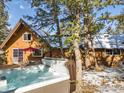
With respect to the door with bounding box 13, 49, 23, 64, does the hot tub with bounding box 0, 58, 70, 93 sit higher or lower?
lower

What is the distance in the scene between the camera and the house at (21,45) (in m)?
32.8

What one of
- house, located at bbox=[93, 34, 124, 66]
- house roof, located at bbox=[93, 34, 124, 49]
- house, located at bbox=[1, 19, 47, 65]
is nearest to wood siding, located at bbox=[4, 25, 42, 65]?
house, located at bbox=[1, 19, 47, 65]

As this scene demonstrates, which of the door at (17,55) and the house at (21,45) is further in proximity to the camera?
the door at (17,55)

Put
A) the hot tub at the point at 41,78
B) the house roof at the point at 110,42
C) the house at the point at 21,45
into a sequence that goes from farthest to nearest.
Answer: the house at the point at 21,45 → the house roof at the point at 110,42 → the hot tub at the point at 41,78

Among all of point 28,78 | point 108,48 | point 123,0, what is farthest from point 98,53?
point 28,78

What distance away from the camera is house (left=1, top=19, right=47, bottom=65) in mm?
32781

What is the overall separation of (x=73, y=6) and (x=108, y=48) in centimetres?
1700

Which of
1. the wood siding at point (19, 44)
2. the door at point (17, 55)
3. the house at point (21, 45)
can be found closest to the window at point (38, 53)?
the house at point (21, 45)

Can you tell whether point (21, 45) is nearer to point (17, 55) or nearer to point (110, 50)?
point (17, 55)

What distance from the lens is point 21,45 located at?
33.8 meters

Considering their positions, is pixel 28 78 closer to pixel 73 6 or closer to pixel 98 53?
pixel 73 6

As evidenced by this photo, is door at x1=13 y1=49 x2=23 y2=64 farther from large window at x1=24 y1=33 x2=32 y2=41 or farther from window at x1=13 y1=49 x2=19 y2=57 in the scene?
large window at x1=24 y1=33 x2=32 y2=41

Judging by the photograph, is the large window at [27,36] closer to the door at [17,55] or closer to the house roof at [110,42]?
the door at [17,55]

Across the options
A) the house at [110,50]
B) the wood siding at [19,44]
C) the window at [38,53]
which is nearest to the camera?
the house at [110,50]
